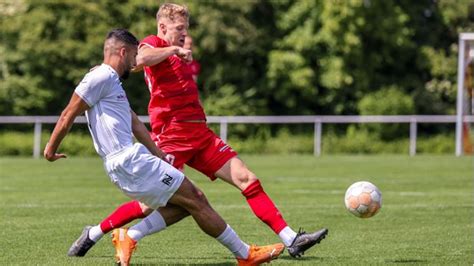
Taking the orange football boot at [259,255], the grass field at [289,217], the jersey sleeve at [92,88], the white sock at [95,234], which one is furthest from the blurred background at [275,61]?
the jersey sleeve at [92,88]

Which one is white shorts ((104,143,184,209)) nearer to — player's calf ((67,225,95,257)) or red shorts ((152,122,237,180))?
red shorts ((152,122,237,180))

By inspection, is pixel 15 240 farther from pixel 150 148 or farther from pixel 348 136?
pixel 348 136

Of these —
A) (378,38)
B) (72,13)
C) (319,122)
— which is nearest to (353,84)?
(378,38)

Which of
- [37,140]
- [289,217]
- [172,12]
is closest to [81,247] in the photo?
[172,12]

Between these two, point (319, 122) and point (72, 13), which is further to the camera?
point (72, 13)

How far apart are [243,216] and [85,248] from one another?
4.05 metres

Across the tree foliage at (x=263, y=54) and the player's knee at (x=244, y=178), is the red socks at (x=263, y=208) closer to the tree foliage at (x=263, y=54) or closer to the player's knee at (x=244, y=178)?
the player's knee at (x=244, y=178)

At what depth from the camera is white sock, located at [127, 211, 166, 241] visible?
8.10 meters

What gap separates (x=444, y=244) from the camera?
976 cm

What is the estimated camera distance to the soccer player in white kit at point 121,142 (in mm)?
7324

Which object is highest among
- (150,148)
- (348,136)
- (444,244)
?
(150,148)

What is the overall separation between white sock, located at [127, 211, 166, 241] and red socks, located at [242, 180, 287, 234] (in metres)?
0.80

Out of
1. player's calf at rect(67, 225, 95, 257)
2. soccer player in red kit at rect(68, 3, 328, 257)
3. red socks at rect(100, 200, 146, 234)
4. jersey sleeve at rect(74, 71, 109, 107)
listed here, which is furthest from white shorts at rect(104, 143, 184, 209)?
player's calf at rect(67, 225, 95, 257)

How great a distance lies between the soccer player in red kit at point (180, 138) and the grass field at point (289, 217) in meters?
0.35
